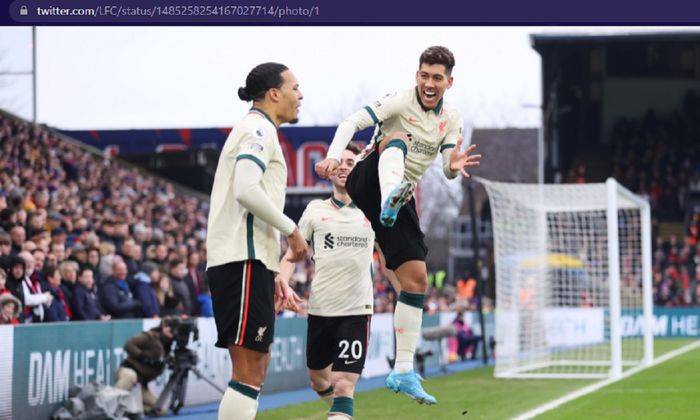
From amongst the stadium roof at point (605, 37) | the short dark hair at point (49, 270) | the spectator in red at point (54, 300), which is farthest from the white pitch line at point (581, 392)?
the stadium roof at point (605, 37)

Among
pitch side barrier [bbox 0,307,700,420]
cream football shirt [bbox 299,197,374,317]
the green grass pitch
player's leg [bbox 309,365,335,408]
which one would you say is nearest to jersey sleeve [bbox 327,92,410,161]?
cream football shirt [bbox 299,197,374,317]

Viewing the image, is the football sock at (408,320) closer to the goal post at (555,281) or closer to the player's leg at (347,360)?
the player's leg at (347,360)

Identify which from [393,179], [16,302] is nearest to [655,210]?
[16,302]

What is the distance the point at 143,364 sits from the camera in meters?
14.7

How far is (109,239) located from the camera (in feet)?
61.4

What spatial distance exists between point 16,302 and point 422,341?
13862 mm

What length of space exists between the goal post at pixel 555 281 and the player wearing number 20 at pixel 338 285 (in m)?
A: 11.4

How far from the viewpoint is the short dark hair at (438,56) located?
8.52 metres

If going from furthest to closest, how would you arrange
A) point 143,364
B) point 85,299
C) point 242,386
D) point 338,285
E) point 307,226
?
point 85,299 < point 143,364 < point 307,226 < point 338,285 < point 242,386

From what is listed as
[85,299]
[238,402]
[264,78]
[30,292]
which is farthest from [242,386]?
[85,299]

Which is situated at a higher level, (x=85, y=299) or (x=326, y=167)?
(x=326, y=167)

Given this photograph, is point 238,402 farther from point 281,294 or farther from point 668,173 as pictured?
point 668,173

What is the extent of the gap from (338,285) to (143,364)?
535cm
